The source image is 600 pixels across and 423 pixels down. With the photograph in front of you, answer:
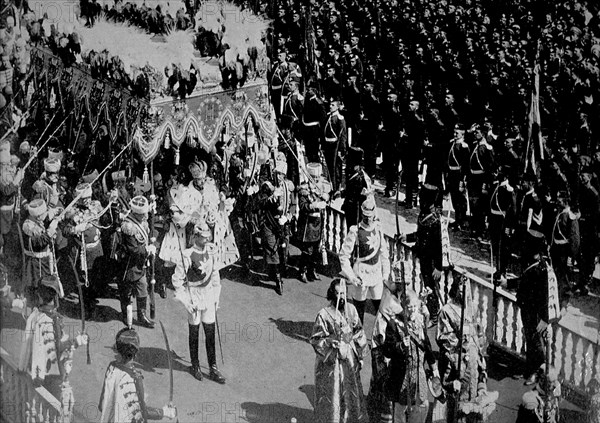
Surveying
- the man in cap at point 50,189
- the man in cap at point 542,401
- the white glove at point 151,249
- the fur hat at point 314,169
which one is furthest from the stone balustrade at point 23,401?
the man in cap at point 542,401

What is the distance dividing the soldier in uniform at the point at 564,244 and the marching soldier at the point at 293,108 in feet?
14.1

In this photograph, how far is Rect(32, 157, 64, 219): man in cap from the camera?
10859 mm

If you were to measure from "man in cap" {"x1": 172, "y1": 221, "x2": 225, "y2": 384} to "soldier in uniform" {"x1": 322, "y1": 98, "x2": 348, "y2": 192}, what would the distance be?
317cm

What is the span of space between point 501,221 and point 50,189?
5221mm

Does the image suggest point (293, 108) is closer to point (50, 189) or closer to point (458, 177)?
point (458, 177)

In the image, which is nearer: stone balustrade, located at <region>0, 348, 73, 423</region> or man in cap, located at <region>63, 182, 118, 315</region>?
stone balustrade, located at <region>0, 348, 73, 423</region>

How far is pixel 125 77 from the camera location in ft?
36.2

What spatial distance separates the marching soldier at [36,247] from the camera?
1083 centimetres

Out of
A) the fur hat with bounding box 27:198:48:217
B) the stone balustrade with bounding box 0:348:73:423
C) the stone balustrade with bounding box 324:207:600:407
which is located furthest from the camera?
the fur hat with bounding box 27:198:48:217

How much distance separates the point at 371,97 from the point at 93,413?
21.4ft

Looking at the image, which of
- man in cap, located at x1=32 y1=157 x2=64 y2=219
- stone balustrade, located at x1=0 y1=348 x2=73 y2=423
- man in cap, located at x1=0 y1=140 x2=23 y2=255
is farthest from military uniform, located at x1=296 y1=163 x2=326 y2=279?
man in cap, located at x1=0 y1=140 x2=23 y2=255

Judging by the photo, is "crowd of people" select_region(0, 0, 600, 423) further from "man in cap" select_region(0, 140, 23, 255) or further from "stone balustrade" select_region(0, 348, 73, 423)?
"stone balustrade" select_region(0, 348, 73, 423)

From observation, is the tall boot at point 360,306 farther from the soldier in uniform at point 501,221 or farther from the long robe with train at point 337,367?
the soldier in uniform at point 501,221

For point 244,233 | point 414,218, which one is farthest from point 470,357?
point 244,233
